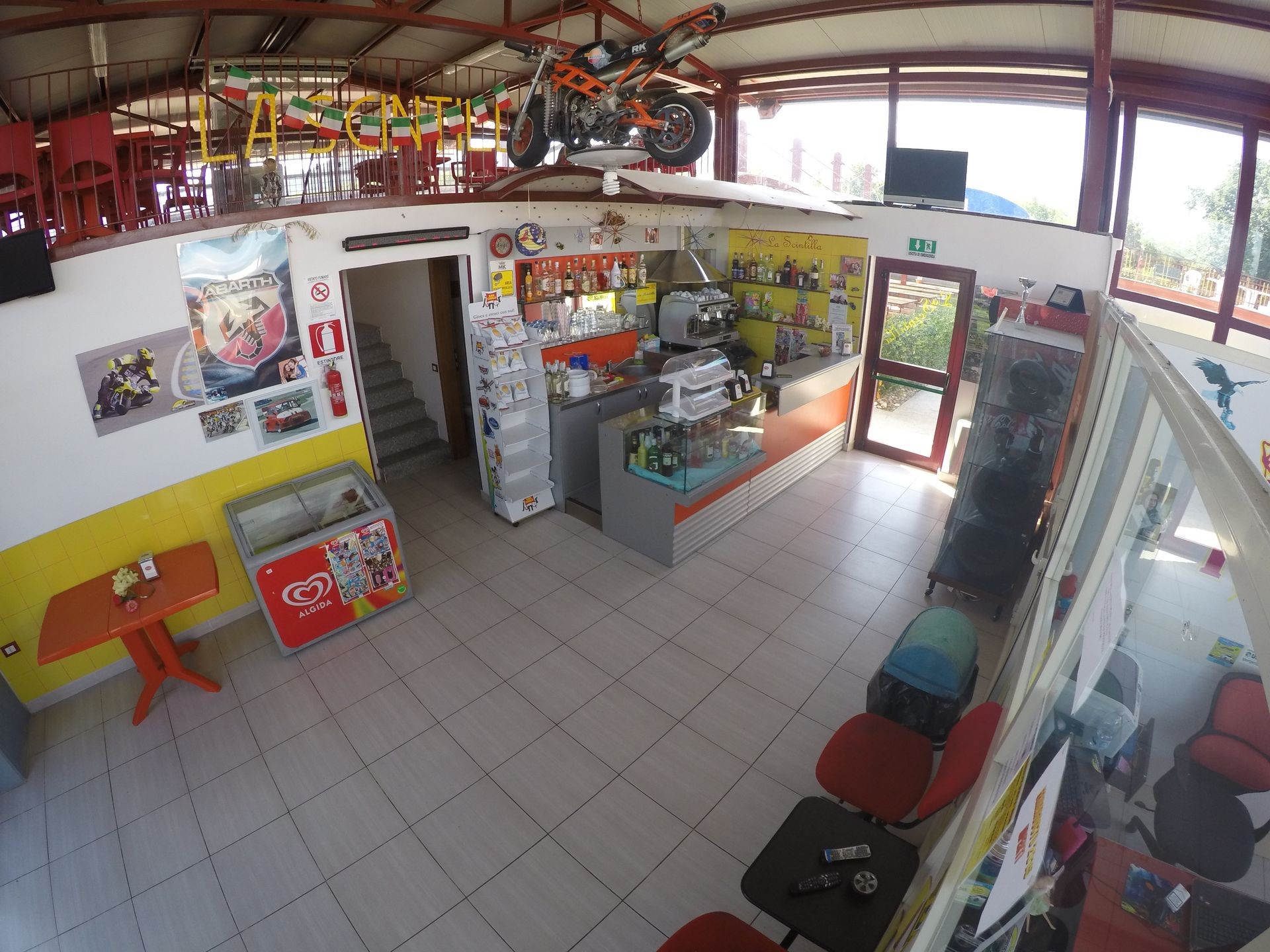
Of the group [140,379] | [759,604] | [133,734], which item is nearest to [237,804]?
[133,734]

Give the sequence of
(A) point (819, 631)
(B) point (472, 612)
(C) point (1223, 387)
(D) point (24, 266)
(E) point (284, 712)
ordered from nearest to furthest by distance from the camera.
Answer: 1. (C) point (1223, 387)
2. (D) point (24, 266)
3. (E) point (284, 712)
4. (A) point (819, 631)
5. (B) point (472, 612)

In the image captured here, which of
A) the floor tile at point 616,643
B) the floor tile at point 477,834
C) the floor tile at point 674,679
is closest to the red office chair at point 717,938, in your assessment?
the floor tile at point 477,834

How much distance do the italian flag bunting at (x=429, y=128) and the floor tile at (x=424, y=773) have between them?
4.57 meters

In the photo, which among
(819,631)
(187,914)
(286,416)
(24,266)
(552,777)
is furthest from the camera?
(286,416)

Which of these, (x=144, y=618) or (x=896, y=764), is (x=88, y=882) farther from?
(x=896, y=764)

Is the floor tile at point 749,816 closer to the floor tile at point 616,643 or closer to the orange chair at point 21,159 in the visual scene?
the floor tile at point 616,643

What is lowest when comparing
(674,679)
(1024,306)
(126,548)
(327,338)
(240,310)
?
(674,679)

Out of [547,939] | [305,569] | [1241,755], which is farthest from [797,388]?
[1241,755]

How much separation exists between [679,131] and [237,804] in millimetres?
4739

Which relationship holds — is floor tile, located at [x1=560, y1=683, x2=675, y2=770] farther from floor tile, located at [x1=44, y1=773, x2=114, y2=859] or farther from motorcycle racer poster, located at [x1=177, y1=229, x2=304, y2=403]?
motorcycle racer poster, located at [x1=177, y1=229, x2=304, y2=403]

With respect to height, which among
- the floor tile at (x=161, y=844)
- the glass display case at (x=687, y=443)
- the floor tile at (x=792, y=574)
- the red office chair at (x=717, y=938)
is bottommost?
the floor tile at (x=161, y=844)

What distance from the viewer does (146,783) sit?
4.00m

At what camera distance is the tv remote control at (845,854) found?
254 centimetres

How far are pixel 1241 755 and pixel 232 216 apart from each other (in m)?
5.81
